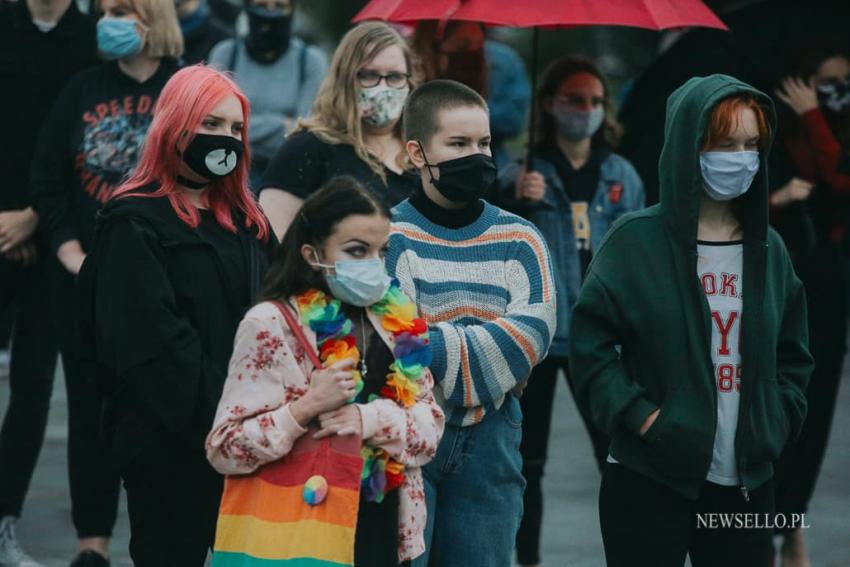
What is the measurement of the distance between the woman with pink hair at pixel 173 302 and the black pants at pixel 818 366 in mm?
2826

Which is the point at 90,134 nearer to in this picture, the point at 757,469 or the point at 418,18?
the point at 418,18

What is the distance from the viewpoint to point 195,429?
194 inches

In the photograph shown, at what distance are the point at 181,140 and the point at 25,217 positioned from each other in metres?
2.09

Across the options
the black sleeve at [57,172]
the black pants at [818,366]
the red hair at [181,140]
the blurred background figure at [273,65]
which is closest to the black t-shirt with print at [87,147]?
the black sleeve at [57,172]

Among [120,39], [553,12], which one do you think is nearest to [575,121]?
[553,12]

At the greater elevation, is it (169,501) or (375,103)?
(375,103)

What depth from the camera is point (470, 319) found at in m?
4.99

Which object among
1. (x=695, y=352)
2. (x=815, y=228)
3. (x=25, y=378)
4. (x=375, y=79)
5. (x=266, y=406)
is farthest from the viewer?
(x=815, y=228)

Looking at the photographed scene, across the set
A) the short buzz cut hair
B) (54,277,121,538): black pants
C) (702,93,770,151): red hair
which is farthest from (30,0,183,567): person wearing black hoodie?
(702,93,770,151): red hair

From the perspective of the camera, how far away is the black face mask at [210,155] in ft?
16.4

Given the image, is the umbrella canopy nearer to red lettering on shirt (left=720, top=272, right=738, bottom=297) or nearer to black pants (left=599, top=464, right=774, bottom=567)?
red lettering on shirt (left=720, top=272, right=738, bottom=297)

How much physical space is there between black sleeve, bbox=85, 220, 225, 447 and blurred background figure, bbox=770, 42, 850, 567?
303 cm

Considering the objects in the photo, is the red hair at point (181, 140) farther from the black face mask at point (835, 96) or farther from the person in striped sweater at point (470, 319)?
the black face mask at point (835, 96)

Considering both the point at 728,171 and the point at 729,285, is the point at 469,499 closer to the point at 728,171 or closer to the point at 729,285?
the point at 729,285
